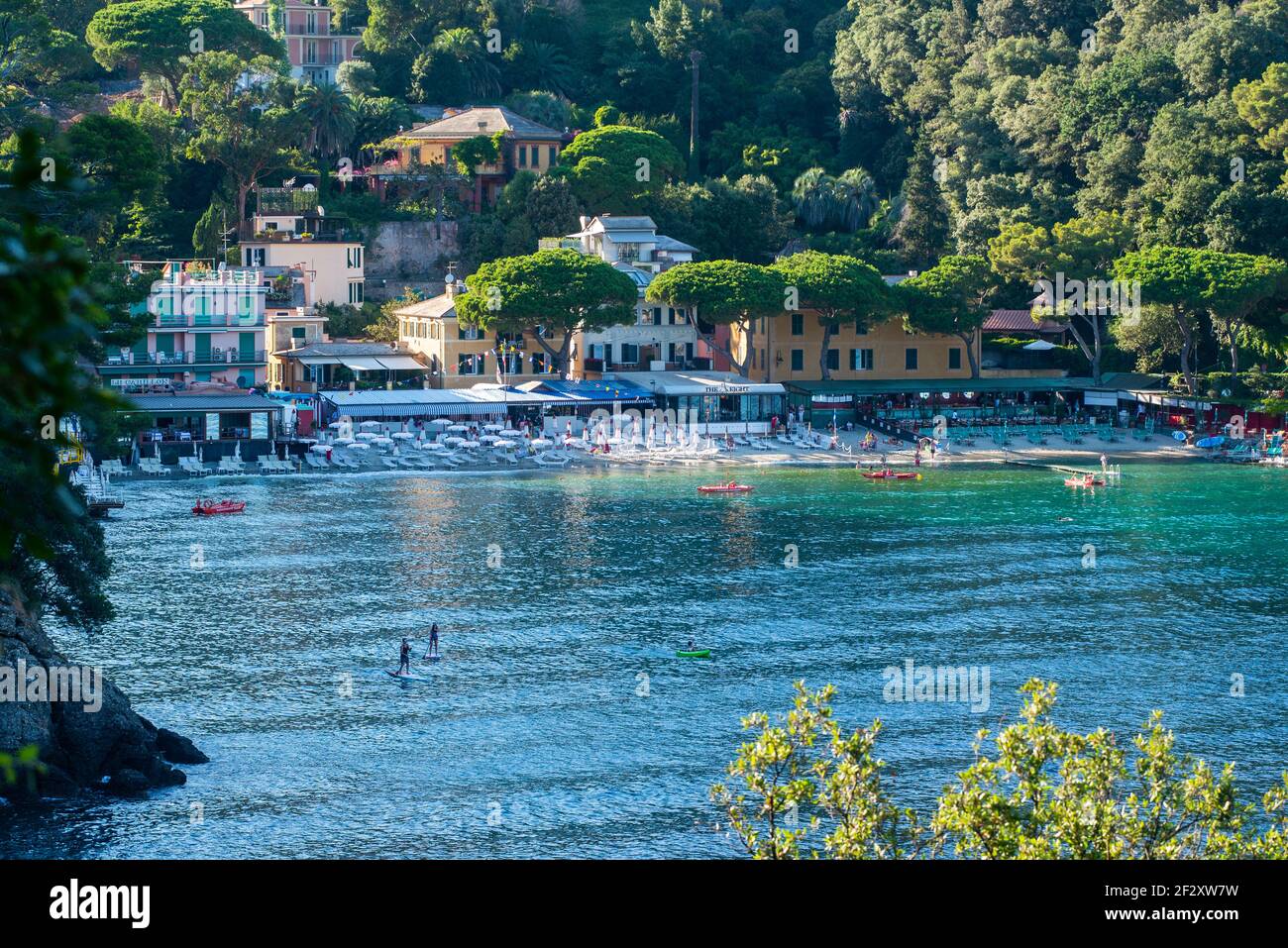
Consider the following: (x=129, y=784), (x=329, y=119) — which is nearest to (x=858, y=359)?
(x=329, y=119)

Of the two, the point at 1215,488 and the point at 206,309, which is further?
the point at 206,309

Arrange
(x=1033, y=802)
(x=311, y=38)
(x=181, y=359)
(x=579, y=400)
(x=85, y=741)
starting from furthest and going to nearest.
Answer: (x=311, y=38) → (x=579, y=400) → (x=181, y=359) → (x=85, y=741) → (x=1033, y=802)

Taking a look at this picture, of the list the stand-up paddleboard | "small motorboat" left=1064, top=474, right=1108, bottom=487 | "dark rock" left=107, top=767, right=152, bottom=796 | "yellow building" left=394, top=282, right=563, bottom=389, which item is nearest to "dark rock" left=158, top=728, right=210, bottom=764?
"dark rock" left=107, top=767, right=152, bottom=796

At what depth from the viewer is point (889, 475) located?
334ft

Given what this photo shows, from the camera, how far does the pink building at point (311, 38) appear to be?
159125 mm

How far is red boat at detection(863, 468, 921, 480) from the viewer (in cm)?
10125

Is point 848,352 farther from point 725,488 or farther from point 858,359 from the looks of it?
point 725,488

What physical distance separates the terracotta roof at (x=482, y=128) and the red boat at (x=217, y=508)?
60.2 metres

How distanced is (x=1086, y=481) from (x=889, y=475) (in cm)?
1084

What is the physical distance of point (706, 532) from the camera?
82188 millimetres
